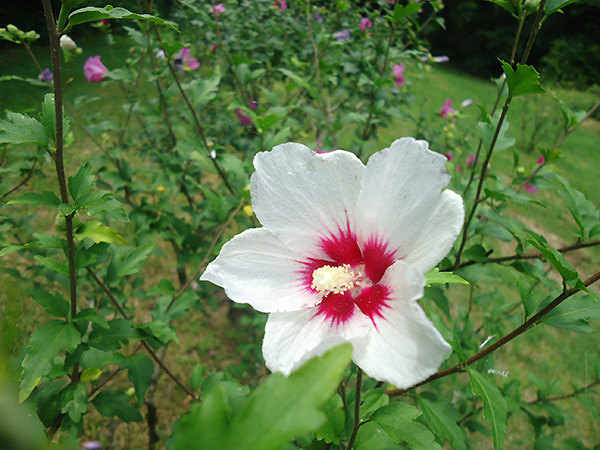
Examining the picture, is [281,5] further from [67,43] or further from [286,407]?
[286,407]

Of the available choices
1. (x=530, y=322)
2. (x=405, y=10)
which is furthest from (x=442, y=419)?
(x=405, y=10)

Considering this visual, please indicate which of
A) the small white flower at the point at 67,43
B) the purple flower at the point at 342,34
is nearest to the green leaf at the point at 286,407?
the small white flower at the point at 67,43

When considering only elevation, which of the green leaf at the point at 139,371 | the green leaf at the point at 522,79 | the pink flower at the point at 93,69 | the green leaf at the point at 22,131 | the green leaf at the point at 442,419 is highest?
the green leaf at the point at 522,79

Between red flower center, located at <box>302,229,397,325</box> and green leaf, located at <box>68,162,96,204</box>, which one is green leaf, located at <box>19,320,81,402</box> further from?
red flower center, located at <box>302,229,397,325</box>

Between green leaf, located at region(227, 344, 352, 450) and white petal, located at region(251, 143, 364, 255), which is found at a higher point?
green leaf, located at region(227, 344, 352, 450)

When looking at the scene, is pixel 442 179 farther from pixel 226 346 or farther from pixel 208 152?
pixel 226 346

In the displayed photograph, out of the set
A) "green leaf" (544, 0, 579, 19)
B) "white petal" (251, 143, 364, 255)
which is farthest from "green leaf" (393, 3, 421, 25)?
"white petal" (251, 143, 364, 255)

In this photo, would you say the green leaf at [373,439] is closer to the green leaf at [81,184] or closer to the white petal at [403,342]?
the white petal at [403,342]
